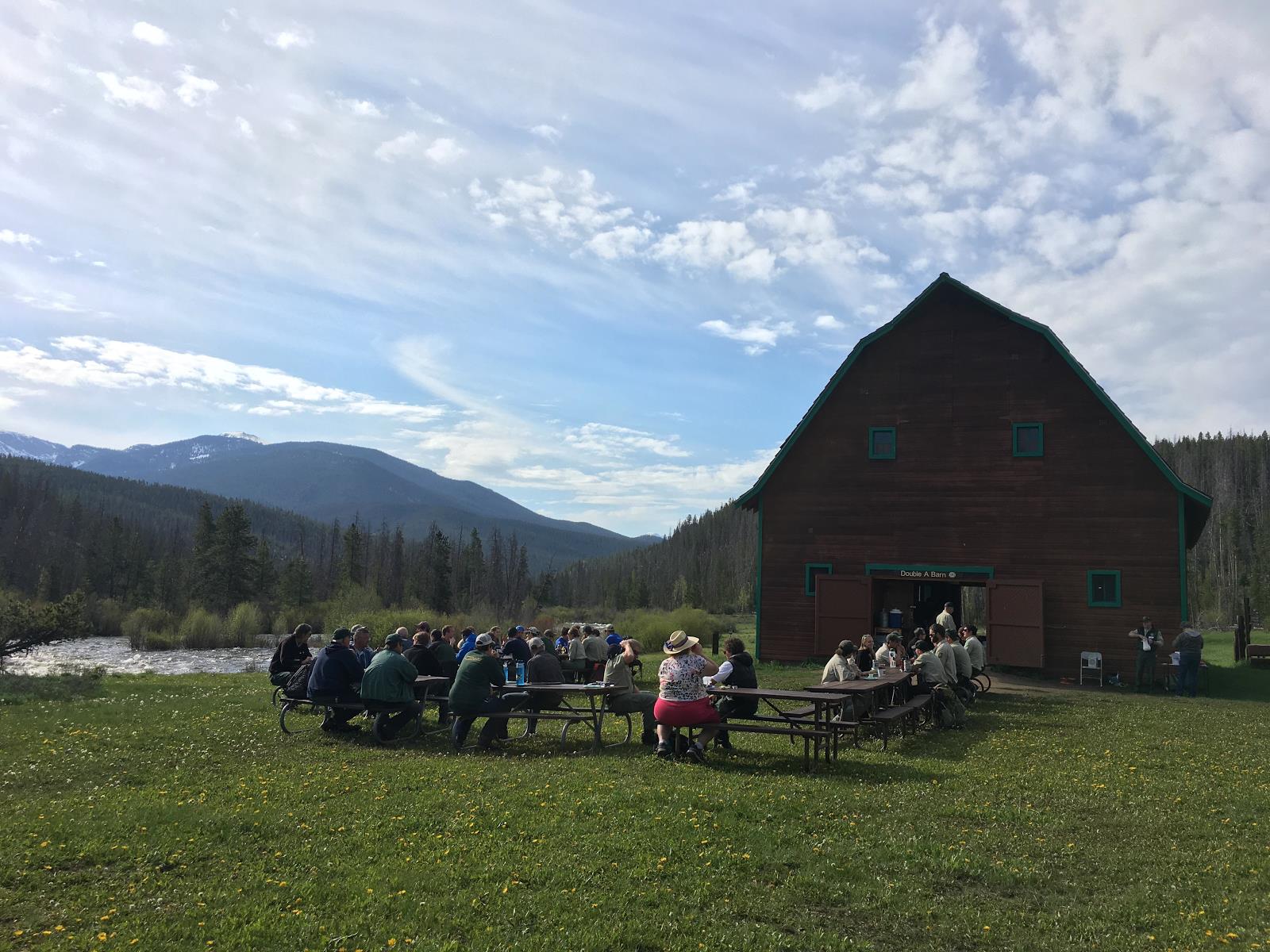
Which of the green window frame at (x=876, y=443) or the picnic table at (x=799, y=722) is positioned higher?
the green window frame at (x=876, y=443)

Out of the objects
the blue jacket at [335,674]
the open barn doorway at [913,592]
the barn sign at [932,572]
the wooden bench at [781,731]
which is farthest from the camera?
the open barn doorway at [913,592]

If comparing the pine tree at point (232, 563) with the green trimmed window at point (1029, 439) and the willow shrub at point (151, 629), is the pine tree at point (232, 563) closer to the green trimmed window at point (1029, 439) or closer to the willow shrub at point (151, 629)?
the willow shrub at point (151, 629)

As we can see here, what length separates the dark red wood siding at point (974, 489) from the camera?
22641mm

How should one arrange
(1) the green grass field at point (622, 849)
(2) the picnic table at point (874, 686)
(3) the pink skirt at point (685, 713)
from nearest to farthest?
(1) the green grass field at point (622, 849) → (3) the pink skirt at point (685, 713) → (2) the picnic table at point (874, 686)

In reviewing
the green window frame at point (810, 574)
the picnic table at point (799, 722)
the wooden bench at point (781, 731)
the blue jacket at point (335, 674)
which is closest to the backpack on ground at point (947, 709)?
the picnic table at point (799, 722)

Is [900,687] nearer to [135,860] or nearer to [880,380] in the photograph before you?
[135,860]

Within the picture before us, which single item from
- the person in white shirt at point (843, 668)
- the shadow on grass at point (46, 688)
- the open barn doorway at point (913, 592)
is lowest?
the shadow on grass at point (46, 688)

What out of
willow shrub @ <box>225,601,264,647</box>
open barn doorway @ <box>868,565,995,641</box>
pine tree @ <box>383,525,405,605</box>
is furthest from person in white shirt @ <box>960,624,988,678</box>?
pine tree @ <box>383,525,405,605</box>

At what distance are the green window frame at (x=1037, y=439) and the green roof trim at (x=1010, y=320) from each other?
1.66 meters

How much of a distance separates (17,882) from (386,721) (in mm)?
6094

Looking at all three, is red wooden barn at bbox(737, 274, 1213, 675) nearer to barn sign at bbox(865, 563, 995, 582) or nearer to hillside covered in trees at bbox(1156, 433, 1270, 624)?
barn sign at bbox(865, 563, 995, 582)

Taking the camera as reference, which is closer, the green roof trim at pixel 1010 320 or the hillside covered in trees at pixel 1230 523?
the green roof trim at pixel 1010 320

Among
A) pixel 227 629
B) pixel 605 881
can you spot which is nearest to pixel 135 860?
pixel 605 881

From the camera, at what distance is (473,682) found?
1148cm
